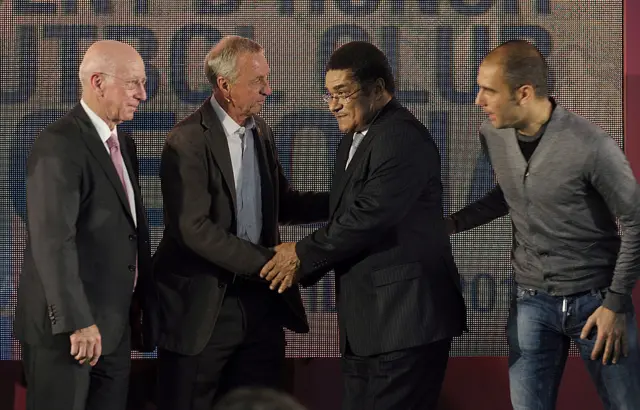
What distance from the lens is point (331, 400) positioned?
391 centimetres

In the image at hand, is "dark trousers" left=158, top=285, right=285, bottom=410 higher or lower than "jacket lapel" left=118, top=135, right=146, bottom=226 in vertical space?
lower

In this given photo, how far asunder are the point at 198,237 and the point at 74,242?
454mm

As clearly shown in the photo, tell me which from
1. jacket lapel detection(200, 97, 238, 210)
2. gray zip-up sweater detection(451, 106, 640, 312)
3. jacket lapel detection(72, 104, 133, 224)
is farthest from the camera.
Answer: jacket lapel detection(200, 97, 238, 210)

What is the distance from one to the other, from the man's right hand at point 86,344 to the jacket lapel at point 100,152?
1.31 feet

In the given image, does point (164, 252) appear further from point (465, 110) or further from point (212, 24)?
point (465, 110)

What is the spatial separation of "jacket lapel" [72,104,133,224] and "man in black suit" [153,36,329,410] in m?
0.25

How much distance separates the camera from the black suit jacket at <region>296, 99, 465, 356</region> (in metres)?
2.92

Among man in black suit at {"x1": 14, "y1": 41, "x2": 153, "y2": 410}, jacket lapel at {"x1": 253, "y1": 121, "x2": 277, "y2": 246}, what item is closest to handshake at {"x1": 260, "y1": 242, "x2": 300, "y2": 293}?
jacket lapel at {"x1": 253, "y1": 121, "x2": 277, "y2": 246}

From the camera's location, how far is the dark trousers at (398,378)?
9.61 ft

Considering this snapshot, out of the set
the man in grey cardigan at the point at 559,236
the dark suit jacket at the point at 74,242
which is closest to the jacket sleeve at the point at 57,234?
the dark suit jacket at the point at 74,242

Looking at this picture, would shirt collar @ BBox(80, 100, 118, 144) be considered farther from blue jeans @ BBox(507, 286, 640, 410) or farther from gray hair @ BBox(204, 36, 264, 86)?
blue jeans @ BBox(507, 286, 640, 410)

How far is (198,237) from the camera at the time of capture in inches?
122

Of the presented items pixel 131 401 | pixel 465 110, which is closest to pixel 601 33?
pixel 465 110

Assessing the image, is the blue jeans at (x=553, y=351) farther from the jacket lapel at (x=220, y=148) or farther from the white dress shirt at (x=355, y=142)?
the jacket lapel at (x=220, y=148)
